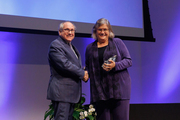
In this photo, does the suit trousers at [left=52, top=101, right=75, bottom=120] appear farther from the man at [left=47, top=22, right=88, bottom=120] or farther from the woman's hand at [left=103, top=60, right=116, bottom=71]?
the woman's hand at [left=103, top=60, right=116, bottom=71]

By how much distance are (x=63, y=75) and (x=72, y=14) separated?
5.30 ft

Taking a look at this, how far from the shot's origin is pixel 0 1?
2789mm

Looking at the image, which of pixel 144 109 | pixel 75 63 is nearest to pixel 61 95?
pixel 75 63

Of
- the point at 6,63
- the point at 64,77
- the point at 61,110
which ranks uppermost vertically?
the point at 6,63

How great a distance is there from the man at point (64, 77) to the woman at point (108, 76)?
0.13 metres

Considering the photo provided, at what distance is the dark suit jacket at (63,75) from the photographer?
5.49 feet

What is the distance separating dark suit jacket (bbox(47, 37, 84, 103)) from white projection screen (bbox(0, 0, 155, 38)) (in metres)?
1.27

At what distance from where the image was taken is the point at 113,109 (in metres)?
1.74

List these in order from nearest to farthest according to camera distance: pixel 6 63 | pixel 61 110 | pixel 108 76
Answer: pixel 61 110 → pixel 108 76 → pixel 6 63

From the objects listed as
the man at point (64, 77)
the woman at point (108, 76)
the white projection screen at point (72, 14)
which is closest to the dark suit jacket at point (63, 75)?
the man at point (64, 77)

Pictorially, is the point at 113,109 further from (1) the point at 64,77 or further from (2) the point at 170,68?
(2) the point at 170,68

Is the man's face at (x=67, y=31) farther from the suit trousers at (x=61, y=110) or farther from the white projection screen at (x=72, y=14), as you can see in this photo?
the white projection screen at (x=72, y=14)

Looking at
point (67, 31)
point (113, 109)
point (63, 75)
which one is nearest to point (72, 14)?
point (67, 31)

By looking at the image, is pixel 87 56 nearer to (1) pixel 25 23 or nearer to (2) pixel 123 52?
(2) pixel 123 52
